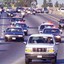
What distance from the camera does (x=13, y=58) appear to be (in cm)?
2297

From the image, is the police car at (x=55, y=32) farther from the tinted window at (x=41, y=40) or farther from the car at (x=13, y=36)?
the tinted window at (x=41, y=40)

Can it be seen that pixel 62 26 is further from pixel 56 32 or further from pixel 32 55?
pixel 32 55

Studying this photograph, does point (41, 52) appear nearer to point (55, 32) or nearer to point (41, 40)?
point (41, 40)

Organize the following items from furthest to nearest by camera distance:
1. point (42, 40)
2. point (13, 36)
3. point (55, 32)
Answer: point (13, 36) < point (55, 32) < point (42, 40)

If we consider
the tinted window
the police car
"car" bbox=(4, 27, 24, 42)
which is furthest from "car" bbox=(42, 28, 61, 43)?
the tinted window

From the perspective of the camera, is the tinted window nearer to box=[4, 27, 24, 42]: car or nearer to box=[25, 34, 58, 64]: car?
box=[25, 34, 58, 64]: car

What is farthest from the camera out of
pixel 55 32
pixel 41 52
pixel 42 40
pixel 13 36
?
pixel 13 36

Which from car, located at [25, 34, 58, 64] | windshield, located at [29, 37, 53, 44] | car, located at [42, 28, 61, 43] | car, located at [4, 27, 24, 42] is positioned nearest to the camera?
car, located at [25, 34, 58, 64]

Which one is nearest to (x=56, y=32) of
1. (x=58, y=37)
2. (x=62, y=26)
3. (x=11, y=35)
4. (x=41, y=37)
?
(x=58, y=37)

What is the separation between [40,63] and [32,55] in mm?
1305

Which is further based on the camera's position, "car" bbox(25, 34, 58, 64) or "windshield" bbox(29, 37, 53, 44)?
"windshield" bbox(29, 37, 53, 44)

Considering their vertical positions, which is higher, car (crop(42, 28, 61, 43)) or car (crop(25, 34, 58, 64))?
car (crop(25, 34, 58, 64))

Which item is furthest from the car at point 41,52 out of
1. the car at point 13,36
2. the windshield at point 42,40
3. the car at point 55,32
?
the car at point 13,36

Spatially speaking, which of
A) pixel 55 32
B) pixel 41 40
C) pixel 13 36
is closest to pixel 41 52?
pixel 41 40
